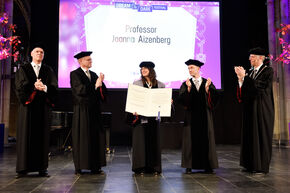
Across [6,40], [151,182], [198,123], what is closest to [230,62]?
[198,123]

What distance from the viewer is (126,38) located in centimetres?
851

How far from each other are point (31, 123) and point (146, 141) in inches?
61.7

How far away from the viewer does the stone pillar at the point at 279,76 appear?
863cm

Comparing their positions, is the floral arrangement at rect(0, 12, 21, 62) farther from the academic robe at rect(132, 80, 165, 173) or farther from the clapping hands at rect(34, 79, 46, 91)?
the academic robe at rect(132, 80, 165, 173)

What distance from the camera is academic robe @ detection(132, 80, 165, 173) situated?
4195mm

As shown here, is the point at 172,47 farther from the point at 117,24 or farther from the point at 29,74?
the point at 29,74

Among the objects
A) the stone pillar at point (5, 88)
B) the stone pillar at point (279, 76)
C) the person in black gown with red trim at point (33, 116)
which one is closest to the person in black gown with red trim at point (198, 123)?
the person in black gown with red trim at point (33, 116)

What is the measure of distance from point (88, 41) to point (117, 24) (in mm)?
935

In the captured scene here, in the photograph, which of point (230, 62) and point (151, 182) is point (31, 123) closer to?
point (151, 182)

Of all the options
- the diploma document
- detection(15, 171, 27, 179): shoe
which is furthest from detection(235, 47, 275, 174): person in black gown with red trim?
detection(15, 171, 27, 179): shoe

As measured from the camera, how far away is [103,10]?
28.0 feet

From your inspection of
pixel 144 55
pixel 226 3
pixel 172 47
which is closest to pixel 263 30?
pixel 226 3

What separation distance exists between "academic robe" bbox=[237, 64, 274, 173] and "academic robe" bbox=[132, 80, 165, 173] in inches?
49.2

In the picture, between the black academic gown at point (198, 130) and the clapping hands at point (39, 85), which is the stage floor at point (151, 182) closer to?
the black academic gown at point (198, 130)
